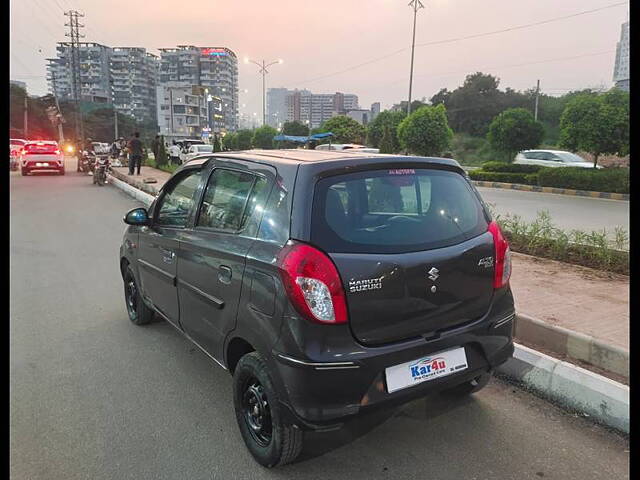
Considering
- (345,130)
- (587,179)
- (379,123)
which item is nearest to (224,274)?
(587,179)

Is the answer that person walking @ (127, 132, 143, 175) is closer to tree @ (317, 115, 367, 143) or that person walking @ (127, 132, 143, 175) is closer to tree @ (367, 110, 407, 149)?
tree @ (367, 110, 407, 149)

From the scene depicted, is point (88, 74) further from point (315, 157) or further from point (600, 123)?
point (315, 157)

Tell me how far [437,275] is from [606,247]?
4357 mm

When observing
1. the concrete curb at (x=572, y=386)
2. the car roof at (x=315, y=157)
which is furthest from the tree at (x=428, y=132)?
the car roof at (x=315, y=157)

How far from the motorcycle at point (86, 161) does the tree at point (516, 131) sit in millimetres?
18858

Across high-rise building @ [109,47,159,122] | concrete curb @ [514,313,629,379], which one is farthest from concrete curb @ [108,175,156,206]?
high-rise building @ [109,47,159,122]

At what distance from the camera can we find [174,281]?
338cm

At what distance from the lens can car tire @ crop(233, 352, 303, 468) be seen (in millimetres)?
2369

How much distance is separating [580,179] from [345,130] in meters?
28.9

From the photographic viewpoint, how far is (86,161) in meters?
22.9

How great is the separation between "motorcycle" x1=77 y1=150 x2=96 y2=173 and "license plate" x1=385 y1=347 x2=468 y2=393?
22733 millimetres

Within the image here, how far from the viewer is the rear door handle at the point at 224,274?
264 centimetres

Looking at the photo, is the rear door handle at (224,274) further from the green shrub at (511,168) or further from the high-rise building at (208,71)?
the high-rise building at (208,71)

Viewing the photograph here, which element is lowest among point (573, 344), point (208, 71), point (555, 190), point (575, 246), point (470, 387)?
point (470, 387)
